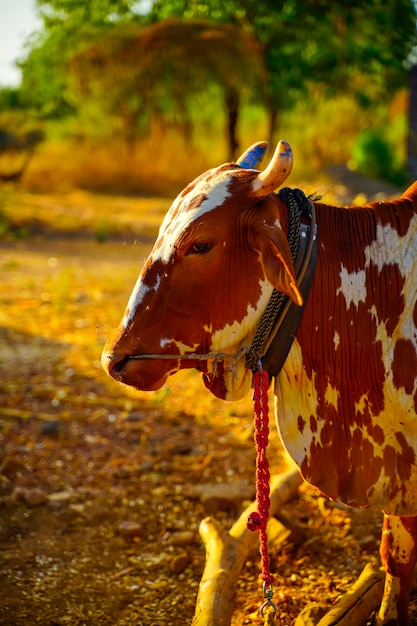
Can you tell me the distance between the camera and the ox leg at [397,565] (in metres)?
2.71

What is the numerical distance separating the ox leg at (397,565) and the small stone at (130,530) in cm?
133

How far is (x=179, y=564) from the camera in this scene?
3.45 m

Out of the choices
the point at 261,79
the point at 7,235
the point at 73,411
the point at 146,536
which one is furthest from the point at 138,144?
the point at 146,536

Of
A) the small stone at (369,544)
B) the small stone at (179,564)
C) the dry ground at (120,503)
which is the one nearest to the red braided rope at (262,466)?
the dry ground at (120,503)

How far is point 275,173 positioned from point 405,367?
0.76 metres

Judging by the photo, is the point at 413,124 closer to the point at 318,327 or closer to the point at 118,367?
the point at 318,327

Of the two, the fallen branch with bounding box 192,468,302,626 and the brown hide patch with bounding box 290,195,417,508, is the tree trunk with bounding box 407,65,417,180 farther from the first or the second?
the brown hide patch with bounding box 290,195,417,508

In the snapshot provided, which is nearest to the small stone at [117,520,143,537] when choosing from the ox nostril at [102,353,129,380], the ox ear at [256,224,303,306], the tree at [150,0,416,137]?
the ox nostril at [102,353,129,380]

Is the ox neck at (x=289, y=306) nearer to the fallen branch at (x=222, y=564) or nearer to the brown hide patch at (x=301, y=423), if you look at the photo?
the brown hide patch at (x=301, y=423)

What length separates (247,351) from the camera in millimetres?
2408

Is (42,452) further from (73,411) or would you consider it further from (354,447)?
(354,447)

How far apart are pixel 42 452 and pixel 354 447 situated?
2631mm

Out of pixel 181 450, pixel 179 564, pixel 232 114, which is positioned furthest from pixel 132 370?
pixel 232 114

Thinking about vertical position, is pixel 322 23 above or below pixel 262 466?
above
